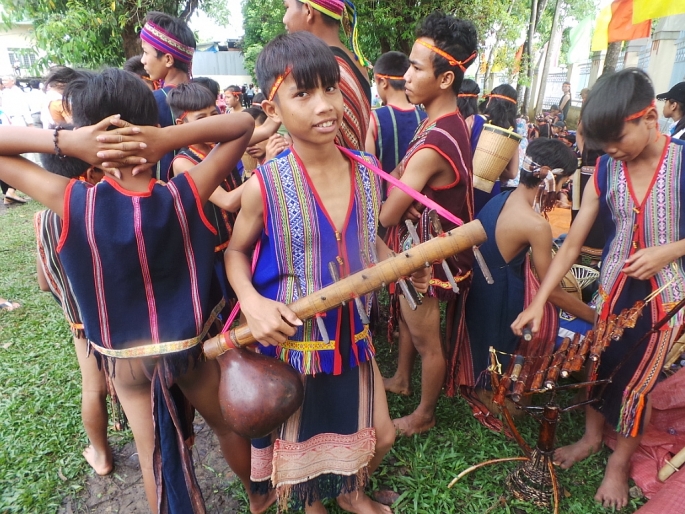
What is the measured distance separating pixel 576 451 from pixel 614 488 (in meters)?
0.28

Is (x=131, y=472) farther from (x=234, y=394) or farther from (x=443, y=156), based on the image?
(x=443, y=156)

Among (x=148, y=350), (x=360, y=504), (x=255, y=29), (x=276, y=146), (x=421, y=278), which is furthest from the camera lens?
(x=255, y=29)

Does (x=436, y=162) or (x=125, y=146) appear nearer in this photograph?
(x=125, y=146)

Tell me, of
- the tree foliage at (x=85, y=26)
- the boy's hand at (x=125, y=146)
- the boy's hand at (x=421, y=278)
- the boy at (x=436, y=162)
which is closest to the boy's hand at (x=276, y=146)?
the boy at (x=436, y=162)

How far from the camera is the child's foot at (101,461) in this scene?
2.57 meters

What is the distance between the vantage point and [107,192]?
1.47m

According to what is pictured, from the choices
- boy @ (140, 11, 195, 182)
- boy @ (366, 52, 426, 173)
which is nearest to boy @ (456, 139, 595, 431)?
boy @ (366, 52, 426, 173)

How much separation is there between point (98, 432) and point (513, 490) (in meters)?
2.23

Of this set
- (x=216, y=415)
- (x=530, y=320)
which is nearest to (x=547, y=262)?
(x=530, y=320)

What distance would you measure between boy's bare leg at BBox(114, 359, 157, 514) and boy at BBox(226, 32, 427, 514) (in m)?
0.46

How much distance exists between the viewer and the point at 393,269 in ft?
4.64

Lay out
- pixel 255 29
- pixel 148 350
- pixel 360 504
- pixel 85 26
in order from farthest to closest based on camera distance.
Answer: pixel 255 29 → pixel 85 26 → pixel 360 504 → pixel 148 350

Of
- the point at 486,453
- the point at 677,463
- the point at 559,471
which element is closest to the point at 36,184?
the point at 486,453

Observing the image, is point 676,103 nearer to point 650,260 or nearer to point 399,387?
point 650,260
